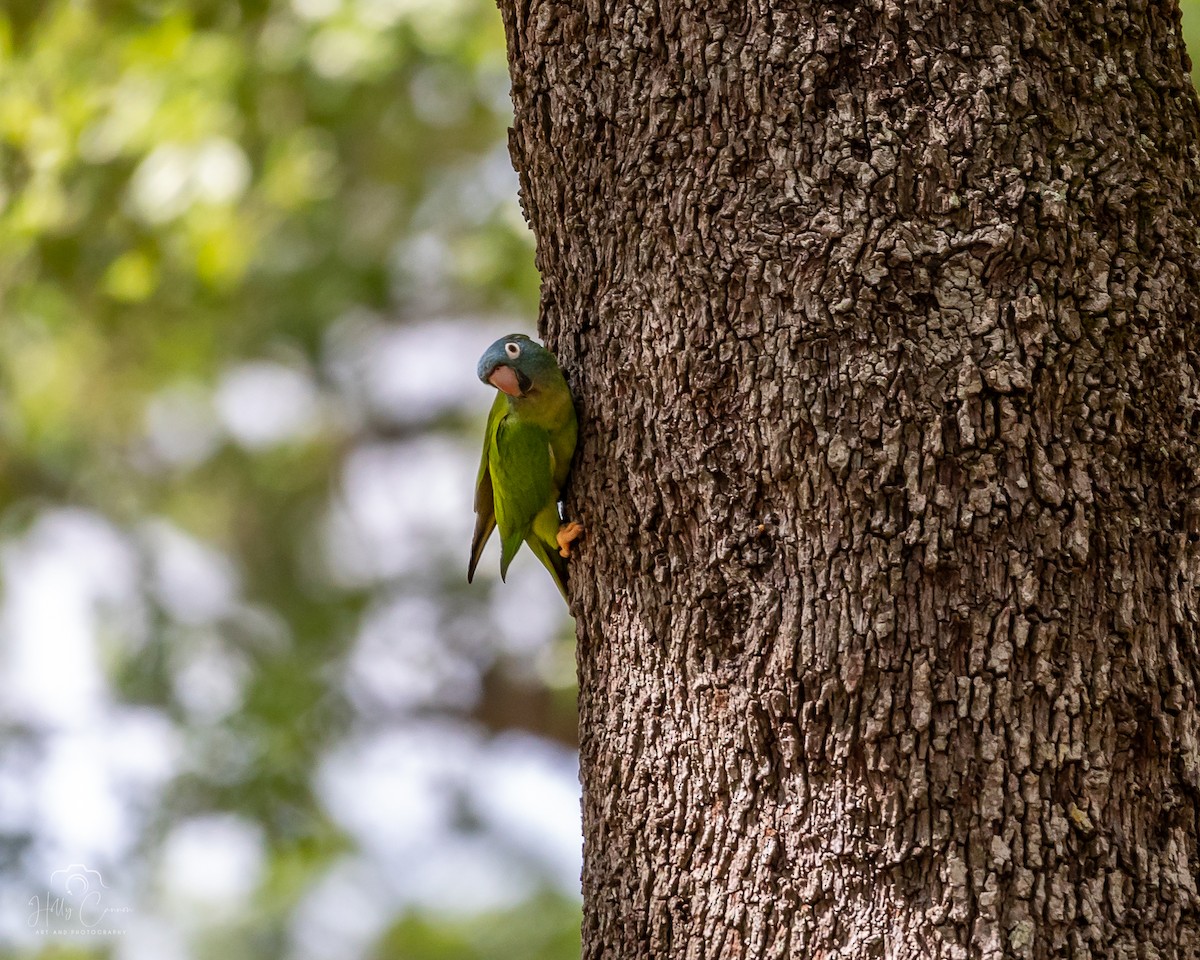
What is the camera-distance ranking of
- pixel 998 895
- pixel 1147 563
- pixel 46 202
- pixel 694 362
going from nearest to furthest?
1. pixel 998 895
2. pixel 1147 563
3. pixel 694 362
4. pixel 46 202

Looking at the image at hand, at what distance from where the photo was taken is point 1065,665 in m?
1.76

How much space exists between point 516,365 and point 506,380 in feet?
0.18

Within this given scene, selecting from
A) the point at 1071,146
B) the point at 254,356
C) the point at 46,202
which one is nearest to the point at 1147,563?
the point at 1071,146

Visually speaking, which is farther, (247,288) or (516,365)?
(247,288)

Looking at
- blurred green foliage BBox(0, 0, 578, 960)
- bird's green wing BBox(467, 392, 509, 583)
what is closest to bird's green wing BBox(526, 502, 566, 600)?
bird's green wing BBox(467, 392, 509, 583)

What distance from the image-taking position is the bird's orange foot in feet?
7.52

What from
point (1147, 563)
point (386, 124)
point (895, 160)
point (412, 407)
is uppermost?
point (386, 124)

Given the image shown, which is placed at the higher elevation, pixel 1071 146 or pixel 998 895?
pixel 1071 146

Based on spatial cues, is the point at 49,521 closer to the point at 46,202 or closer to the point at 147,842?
the point at 147,842

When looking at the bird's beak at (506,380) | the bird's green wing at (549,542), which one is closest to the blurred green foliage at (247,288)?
the bird's beak at (506,380)

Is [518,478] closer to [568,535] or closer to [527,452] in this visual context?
[527,452]

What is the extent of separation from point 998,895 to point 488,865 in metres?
8.29

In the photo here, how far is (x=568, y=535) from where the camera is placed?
2.32 m

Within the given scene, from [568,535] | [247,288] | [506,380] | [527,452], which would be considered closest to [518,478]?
[527,452]
